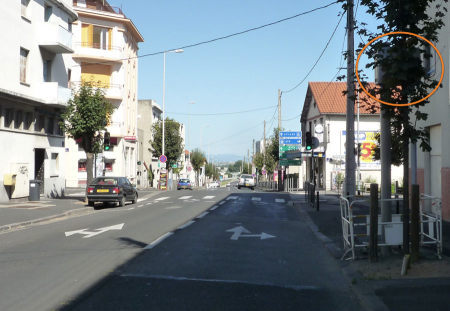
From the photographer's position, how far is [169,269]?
8.09 m

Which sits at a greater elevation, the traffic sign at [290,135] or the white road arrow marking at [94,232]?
the traffic sign at [290,135]

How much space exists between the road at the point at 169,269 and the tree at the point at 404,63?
7.31 feet

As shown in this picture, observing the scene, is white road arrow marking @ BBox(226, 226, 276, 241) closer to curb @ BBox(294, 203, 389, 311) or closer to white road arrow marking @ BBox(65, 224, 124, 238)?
curb @ BBox(294, 203, 389, 311)

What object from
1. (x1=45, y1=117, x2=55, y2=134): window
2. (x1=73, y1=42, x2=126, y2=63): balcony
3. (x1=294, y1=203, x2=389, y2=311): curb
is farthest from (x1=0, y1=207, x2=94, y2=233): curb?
(x1=73, y1=42, x2=126, y2=63): balcony

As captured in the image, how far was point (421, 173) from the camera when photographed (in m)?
18.2

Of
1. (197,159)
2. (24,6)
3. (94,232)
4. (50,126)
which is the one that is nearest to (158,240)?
(94,232)

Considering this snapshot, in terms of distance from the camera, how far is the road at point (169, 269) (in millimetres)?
6215

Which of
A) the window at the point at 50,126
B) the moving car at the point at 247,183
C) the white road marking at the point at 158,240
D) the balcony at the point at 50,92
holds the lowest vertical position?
the white road marking at the point at 158,240

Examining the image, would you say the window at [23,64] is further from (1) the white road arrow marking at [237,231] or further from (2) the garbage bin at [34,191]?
(1) the white road arrow marking at [237,231]

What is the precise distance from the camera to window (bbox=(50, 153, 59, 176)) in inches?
1085

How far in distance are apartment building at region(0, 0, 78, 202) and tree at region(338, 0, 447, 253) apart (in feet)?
57.6

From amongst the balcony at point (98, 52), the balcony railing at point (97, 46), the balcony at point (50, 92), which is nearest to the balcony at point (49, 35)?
the balcony at point (50, 92)

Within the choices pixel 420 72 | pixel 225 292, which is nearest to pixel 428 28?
pixel 420 72

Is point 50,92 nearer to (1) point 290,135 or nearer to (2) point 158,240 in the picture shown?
(2) point 158,240
